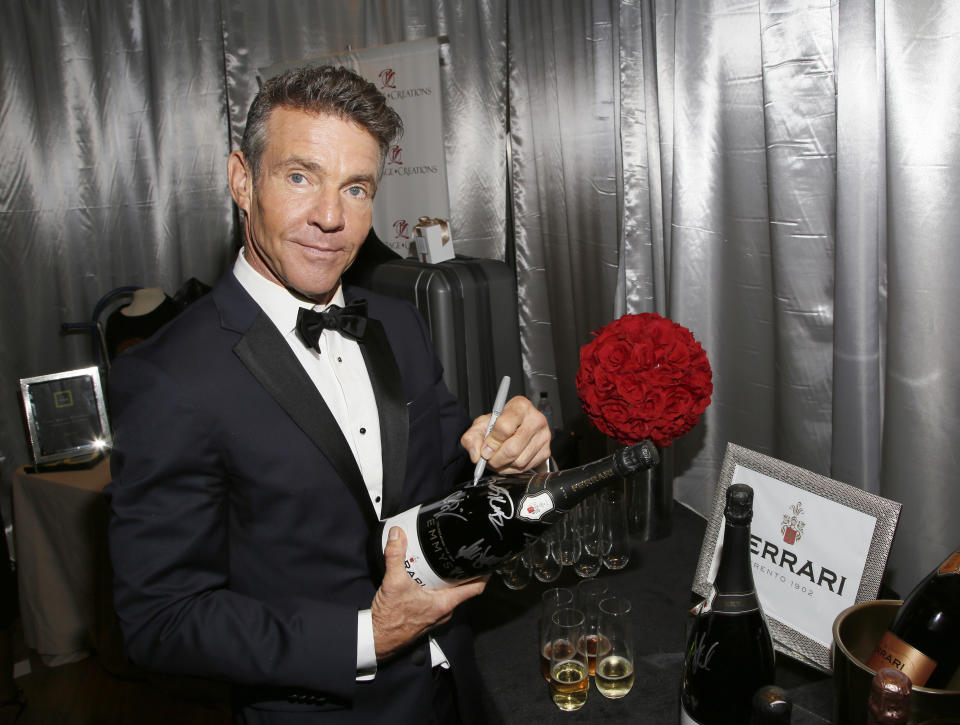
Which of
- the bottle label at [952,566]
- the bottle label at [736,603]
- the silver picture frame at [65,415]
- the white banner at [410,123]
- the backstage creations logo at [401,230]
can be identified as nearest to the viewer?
the bottle label at [952,566]

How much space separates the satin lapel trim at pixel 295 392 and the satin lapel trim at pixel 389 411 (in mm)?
66

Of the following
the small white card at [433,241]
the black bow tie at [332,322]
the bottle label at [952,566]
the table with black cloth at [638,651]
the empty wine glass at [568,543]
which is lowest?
the table with black cloth at [638,651]

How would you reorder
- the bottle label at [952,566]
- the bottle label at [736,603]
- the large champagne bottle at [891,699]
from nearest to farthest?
the large champagne bottle at [891,699], the bottle label at [952,566], the bottle label at [736,603]

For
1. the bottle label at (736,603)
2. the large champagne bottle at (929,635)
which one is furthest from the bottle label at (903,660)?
the bottle label at (736,603)

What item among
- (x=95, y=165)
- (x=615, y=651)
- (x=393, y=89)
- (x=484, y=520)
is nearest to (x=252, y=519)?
(x=484, y=520)

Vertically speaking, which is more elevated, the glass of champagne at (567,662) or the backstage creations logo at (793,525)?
the backstage creations logo at (793,525)

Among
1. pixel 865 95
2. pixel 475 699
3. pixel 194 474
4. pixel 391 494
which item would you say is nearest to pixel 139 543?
pixel 194 474

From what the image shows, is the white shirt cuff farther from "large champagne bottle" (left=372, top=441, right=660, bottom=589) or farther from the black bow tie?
the black bow tie

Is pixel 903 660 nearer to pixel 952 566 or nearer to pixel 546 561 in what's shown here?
pixel 952 566

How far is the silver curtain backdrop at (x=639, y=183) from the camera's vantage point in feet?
4.04

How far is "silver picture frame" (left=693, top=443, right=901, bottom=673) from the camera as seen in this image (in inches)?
38.6

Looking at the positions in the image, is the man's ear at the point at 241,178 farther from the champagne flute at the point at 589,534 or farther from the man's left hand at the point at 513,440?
the champagne flute at the point at 589,534

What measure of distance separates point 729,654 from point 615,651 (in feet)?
0.70
